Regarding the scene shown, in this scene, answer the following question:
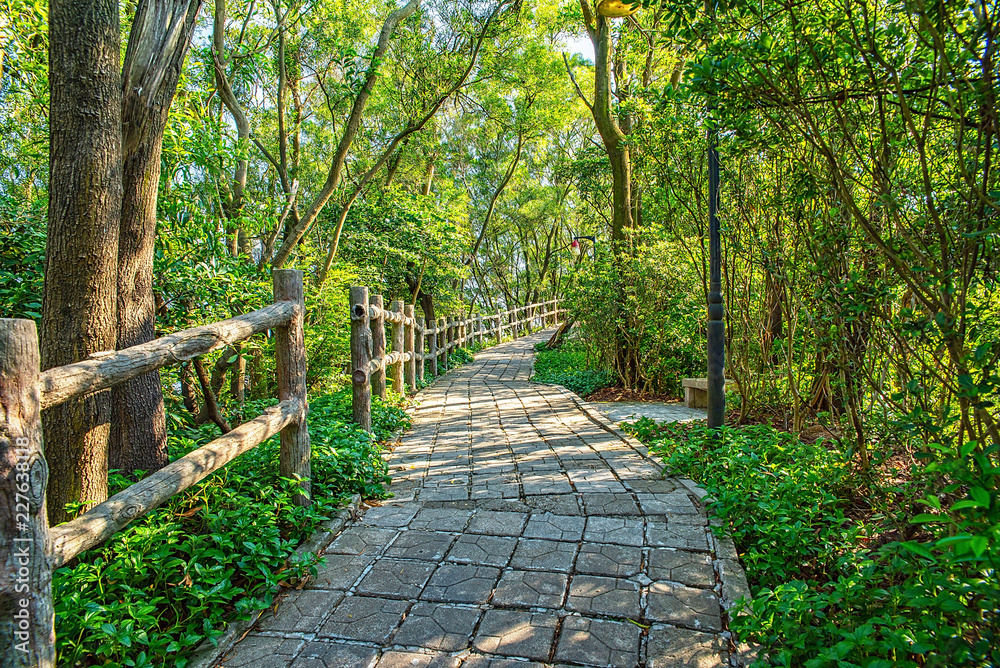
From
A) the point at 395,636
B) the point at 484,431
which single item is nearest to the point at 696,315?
the point at 484,431

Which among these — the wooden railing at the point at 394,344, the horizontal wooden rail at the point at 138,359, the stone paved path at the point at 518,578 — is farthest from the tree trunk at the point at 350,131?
the horizontal wooden rail at the point at 138,359

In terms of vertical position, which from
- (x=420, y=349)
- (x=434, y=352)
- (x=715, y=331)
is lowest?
(x=434, y=352)

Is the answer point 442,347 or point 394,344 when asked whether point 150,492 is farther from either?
point 442,347

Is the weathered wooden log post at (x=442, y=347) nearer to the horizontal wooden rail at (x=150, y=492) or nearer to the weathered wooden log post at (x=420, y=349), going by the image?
the weathered wooden log post at (x=420, y=349)

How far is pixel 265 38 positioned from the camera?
28.2 ft

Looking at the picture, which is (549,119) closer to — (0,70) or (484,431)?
(484,431)

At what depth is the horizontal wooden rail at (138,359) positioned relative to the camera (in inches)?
67.3

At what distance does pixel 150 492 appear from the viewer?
2084mm

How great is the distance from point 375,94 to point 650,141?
8862 mm

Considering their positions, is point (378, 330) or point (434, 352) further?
point (434, 352)

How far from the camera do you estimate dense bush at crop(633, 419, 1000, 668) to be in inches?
59.7

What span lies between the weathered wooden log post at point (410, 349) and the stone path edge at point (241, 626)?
5439 mm

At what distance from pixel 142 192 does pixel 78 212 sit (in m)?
0.45

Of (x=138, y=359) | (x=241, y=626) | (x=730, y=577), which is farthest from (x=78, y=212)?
(x=730, y=577)
